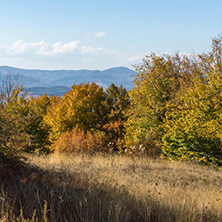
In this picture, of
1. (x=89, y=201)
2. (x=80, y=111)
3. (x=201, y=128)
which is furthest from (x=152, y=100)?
(x=89, y=201)

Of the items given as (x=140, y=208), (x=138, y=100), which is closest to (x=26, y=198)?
(x=140, y=208)

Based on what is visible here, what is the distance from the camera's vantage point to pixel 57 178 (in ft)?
23.1

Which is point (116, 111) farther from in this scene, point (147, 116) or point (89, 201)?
point (89, 201)

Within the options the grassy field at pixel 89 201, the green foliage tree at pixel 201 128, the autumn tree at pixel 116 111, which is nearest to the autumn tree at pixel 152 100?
the green foliage tree at pixel 201 128

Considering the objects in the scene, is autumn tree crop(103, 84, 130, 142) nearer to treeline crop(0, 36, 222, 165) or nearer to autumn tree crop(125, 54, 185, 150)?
treeline crop(0, 36, 222, 165)

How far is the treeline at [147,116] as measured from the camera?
48.3ft

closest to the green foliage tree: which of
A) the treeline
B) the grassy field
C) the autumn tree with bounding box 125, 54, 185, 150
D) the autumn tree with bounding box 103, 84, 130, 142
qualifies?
the treeline

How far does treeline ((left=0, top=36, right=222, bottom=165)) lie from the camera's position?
14.7 m

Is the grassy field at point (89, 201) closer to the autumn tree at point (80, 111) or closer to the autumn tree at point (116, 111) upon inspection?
the autumn tree at point (80, 111)

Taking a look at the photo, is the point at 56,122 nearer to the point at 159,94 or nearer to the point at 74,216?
the point at 159,94

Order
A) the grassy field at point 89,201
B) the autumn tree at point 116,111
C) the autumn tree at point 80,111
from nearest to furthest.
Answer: the grassy field at point 89,201 → the autumn tree at point 80,111 → the autumn tree at point 116,111

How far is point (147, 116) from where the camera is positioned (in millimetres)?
21719

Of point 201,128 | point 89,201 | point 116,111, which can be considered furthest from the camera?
point 116,111

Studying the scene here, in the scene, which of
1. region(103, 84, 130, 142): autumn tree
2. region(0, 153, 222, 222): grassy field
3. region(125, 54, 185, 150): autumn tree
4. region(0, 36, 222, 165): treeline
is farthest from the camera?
region(103, 84, 130, 142): autumn tree
